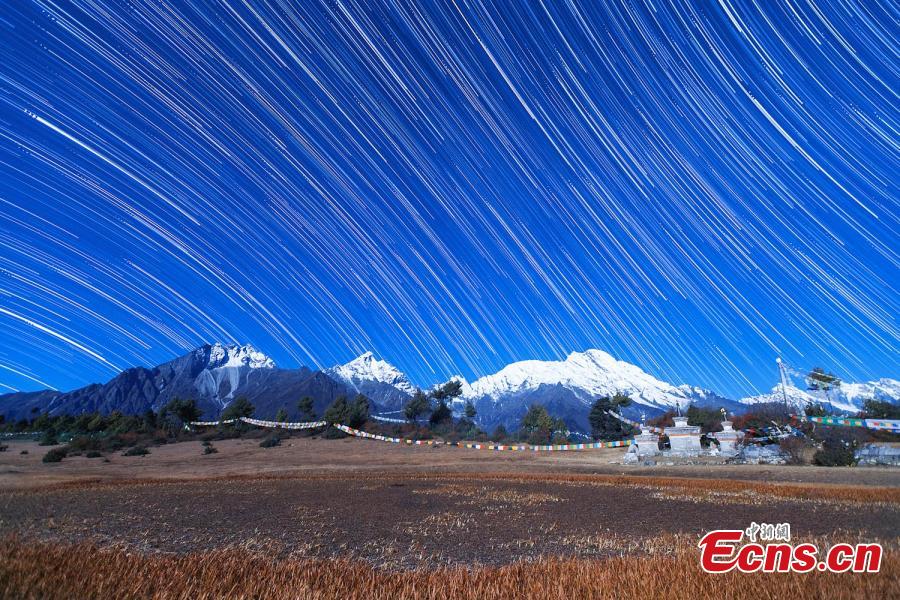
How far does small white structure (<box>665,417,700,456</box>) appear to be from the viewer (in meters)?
48.6

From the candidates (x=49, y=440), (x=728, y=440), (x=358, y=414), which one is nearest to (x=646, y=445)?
(x=728, y=440)

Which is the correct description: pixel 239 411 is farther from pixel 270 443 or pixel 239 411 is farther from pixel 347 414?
pixel 270 443

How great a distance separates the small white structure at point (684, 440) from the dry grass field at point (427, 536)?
556 inches

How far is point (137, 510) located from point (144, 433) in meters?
77.7

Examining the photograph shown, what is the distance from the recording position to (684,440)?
49.4m

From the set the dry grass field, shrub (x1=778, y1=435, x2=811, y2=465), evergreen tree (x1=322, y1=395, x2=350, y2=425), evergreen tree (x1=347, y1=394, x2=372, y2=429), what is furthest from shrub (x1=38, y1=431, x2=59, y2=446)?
shrub (x1=778, y1=435, x2=811, y2=465)

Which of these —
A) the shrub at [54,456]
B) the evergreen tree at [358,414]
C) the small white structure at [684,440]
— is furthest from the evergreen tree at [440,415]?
the shrub at [54,456]

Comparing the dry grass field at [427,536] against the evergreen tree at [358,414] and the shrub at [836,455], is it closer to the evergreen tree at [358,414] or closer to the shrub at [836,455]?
the shrub at [836,455]

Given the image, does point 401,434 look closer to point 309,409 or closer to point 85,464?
point 309,409

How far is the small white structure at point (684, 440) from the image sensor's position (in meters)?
48.6

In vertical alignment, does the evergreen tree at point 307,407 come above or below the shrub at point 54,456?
above

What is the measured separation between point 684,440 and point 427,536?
156ft

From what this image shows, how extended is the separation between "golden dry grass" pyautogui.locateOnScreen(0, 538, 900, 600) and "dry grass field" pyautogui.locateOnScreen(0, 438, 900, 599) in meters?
0.02

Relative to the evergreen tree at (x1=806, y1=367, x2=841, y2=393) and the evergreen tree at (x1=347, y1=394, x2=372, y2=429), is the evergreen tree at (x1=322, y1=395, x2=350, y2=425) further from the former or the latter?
the evergreen tree at (x1=806, y1=367, x2=841, y2=393)
